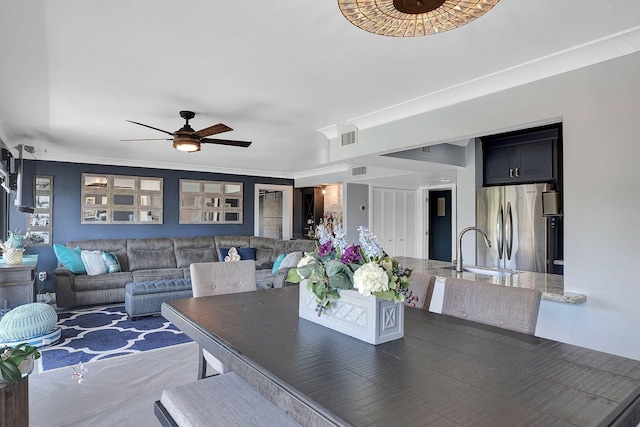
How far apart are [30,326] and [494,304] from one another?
397cm

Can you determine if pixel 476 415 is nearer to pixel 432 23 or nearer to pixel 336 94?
pixel 432 23

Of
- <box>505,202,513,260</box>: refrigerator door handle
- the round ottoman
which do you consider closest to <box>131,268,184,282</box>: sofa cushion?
the round ottoman

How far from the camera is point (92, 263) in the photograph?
18.0 feet

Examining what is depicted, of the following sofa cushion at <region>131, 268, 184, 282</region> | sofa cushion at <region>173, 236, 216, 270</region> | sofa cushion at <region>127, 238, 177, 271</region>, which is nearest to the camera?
sofa cushion at <region>131, 268, 184, 282</region>

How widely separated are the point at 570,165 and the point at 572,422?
192cm

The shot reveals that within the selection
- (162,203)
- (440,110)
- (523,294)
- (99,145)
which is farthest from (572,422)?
(162,203)

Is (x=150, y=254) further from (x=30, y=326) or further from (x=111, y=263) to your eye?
(x=30, y=326)

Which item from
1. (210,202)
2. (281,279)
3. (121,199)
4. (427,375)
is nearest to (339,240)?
(427,375)

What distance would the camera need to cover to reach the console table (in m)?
3.83

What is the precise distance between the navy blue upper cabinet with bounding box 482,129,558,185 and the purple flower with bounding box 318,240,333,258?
11.8ft

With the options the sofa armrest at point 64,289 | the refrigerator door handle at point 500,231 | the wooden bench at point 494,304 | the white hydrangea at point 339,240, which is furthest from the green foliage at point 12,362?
the refrigerator door handle at point 500,231

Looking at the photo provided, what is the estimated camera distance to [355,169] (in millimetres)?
7207

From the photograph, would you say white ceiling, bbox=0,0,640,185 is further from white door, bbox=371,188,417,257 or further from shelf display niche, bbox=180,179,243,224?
white door, bbox=371,188,417,257

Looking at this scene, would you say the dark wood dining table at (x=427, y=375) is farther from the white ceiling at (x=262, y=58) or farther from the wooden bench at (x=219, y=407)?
the white ceiling at (x=262, y=58)
